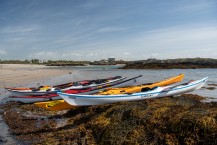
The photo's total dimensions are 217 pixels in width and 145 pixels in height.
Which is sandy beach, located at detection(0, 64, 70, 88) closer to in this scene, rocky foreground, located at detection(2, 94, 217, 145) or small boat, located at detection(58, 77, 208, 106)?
rocky foreground, located at detection(2, 94, 217, 145)

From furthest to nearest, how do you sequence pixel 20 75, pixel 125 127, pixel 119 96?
1. pixel 20 75
2. pixel 119 96
3. pixel 125 127

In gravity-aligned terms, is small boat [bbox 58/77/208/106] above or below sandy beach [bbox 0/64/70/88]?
above

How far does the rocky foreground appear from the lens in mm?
6035

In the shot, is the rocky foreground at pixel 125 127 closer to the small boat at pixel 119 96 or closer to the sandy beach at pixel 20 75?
the small boat at pixel 119 96

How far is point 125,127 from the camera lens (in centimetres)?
706

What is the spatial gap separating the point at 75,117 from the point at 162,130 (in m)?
4.32

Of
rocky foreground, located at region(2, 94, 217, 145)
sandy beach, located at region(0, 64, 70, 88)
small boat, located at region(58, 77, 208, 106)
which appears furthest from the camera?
sandy beach, located at region(0, 64, 70, 88)

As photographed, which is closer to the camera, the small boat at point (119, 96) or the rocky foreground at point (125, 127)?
the rocky foreground at point (125, 127)

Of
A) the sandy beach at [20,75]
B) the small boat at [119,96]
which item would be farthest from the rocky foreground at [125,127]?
the sandy beach at [20,75]

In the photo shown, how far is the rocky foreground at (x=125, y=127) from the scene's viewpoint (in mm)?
6035

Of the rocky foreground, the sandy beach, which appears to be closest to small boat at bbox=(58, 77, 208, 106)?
the rocky foreground

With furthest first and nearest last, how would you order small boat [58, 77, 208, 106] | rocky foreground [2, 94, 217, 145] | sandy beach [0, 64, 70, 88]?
1. sandy beach [0, 64, 70, 88]
2. small boat [58, 77, 208, 106]
3. rocky foreground [2, 94, 217, 145]

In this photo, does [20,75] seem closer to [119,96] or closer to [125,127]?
[119,96]

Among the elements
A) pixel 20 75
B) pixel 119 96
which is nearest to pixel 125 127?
pixel 119 96
